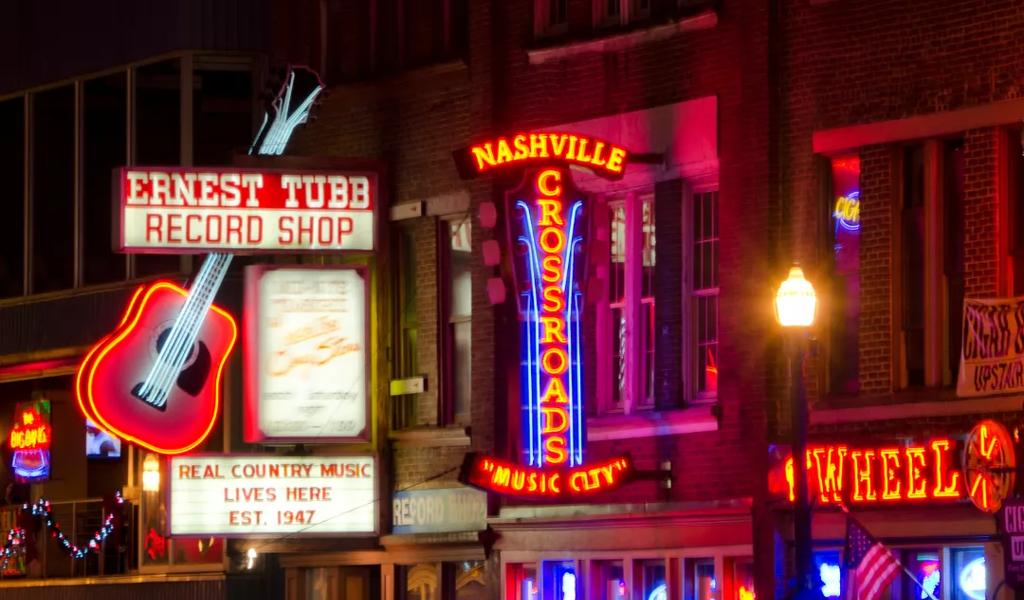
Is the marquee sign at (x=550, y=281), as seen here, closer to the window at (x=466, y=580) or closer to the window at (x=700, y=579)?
the window at (x=700, y=579)

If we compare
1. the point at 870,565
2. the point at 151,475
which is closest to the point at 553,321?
the point at 870,565

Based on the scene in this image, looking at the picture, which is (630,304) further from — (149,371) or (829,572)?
(149,371)

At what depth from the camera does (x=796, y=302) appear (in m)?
21.0

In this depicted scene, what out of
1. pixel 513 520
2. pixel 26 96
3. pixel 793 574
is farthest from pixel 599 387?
pixel 26 96

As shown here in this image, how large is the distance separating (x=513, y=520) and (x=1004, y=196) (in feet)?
24.9

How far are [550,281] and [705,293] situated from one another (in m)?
1.71

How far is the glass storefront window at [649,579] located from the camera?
25.4 metres

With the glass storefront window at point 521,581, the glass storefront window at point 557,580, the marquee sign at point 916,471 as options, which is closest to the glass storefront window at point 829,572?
the marquee sign at point 916,471

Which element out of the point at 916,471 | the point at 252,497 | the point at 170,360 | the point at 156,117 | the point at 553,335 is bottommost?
the point at 252,497

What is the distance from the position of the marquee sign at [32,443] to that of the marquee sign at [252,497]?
729cm

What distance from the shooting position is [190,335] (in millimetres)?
28922

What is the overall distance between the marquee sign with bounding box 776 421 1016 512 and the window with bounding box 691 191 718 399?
2.13 metres

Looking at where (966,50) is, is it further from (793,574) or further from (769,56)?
(793,574)

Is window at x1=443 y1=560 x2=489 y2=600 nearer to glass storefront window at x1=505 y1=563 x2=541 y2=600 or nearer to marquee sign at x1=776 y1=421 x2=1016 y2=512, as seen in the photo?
glass storefront window at x1=505 y1=563 x2=541 y2=600
